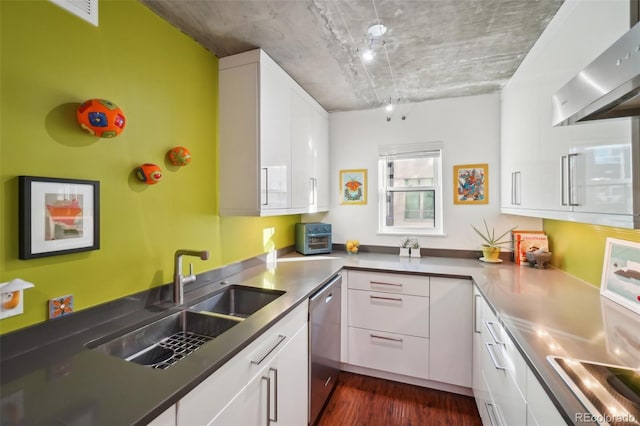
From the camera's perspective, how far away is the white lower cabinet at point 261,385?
3.01 feet

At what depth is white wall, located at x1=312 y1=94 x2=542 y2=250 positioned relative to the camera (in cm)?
261

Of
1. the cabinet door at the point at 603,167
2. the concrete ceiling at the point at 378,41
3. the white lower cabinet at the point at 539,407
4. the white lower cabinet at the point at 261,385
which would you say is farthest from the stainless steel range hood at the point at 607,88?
the white lower cabinet at the point at 261,385

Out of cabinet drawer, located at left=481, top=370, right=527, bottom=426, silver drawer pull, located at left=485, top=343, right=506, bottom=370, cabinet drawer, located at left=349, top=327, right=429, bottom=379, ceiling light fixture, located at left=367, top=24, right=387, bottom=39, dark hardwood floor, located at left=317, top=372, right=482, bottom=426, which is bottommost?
dark hardwood floor, located at left=317, top=372, right=482, bottom=426

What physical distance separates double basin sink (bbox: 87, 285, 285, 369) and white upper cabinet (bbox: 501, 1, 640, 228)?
61.4 inches

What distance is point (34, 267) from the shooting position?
40.5 inches

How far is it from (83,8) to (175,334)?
149 centimetres

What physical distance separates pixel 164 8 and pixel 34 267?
1.35 meters

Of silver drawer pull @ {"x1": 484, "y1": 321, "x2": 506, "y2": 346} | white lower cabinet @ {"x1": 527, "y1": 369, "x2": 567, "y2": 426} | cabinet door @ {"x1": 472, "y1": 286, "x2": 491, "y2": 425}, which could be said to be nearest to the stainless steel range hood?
white lower cabinet @ {"x1": 527, "y1": 369, "x2": 567, "y2": 426}

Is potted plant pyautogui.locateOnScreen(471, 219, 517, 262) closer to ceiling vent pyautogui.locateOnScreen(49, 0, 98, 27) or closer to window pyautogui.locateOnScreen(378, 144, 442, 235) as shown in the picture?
window pyautogui.locateOnScreen(378, 144, 442, 235)

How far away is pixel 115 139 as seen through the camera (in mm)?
1298

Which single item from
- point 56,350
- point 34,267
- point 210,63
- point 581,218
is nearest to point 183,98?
point 210,63

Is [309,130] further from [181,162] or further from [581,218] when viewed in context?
[581,218]

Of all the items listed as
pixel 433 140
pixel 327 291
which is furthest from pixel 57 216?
pixel 433 140

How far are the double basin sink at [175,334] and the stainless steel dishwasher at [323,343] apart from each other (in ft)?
1.06
